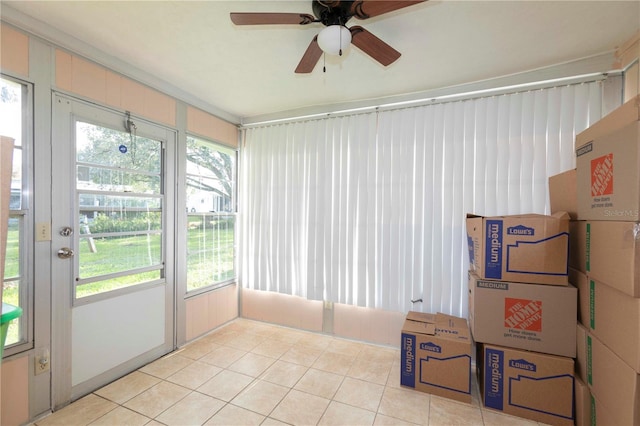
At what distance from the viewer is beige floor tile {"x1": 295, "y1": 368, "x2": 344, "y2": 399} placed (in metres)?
2.13

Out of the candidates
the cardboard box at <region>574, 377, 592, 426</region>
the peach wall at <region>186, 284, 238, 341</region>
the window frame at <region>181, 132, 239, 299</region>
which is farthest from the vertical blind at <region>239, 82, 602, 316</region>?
the cardboard box at <region>574, 377, 592, 426</region>

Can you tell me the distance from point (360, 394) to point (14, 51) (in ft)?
10.8

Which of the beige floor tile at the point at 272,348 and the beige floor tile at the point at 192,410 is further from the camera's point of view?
the beige floor tile at the point at 272,348

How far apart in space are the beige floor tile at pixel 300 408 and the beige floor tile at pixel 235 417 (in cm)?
12

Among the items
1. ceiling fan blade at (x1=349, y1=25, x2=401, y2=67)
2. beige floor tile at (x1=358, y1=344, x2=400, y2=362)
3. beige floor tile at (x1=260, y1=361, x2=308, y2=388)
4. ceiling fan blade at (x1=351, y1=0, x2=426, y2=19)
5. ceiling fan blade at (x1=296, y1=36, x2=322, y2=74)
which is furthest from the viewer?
beige floor tile at (x1=358, y1=344, x2=400, y2=362)

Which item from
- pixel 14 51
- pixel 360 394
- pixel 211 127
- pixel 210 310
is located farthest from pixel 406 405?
pixel 14 51

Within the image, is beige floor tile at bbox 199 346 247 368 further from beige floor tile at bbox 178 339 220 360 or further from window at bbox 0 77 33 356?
window at bbox 0 77 33 356

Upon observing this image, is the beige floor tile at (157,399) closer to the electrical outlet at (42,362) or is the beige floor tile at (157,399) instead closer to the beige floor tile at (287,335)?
the electrical outlet at (42,362)

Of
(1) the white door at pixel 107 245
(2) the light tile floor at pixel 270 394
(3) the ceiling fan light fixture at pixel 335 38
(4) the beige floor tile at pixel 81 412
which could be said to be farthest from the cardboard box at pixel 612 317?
(1) the white door at pixel 107 245

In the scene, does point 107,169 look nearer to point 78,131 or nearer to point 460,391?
point 78,131

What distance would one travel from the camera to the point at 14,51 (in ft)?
→ 5.45

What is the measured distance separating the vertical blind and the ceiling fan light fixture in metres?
1.45

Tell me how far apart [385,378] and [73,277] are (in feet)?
8.37

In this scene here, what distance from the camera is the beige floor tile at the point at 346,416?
1.82 meters
